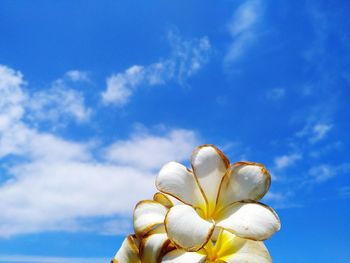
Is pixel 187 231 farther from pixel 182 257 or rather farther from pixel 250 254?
pixel 250 254

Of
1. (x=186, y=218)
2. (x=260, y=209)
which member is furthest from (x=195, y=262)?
(x=260, y=209)

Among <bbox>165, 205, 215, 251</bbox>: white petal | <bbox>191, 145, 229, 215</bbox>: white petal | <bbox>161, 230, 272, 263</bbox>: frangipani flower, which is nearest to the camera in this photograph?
<bbox>165, 205, 215, 251</bbox>: white petal

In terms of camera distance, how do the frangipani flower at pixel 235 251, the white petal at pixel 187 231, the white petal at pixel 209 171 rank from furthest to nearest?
the white petal at pixel 209 171 → the frangipani flower at pixel 235 251 → the white petal at pixel 187 231

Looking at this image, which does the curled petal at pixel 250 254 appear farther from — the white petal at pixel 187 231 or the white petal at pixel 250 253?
the white petal at pixel 187 231

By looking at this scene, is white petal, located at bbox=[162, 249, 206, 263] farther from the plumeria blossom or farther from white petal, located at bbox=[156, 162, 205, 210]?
white petal, located at bbox=[156, 162, 205, 210]

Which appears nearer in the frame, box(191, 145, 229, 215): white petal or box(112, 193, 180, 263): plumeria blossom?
box(112, 193, 180, 263): plumeria blossom

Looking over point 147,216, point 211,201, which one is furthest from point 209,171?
point 147,216

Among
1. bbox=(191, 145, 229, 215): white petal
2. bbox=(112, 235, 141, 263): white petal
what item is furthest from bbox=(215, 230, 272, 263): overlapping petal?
bbox=(112, 235, 141, 263): white petal

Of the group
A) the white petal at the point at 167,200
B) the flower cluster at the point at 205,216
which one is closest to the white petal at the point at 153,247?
the flower cluster at the point at 205,216

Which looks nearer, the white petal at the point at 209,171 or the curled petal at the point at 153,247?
the curled petal at the point at 153,247
